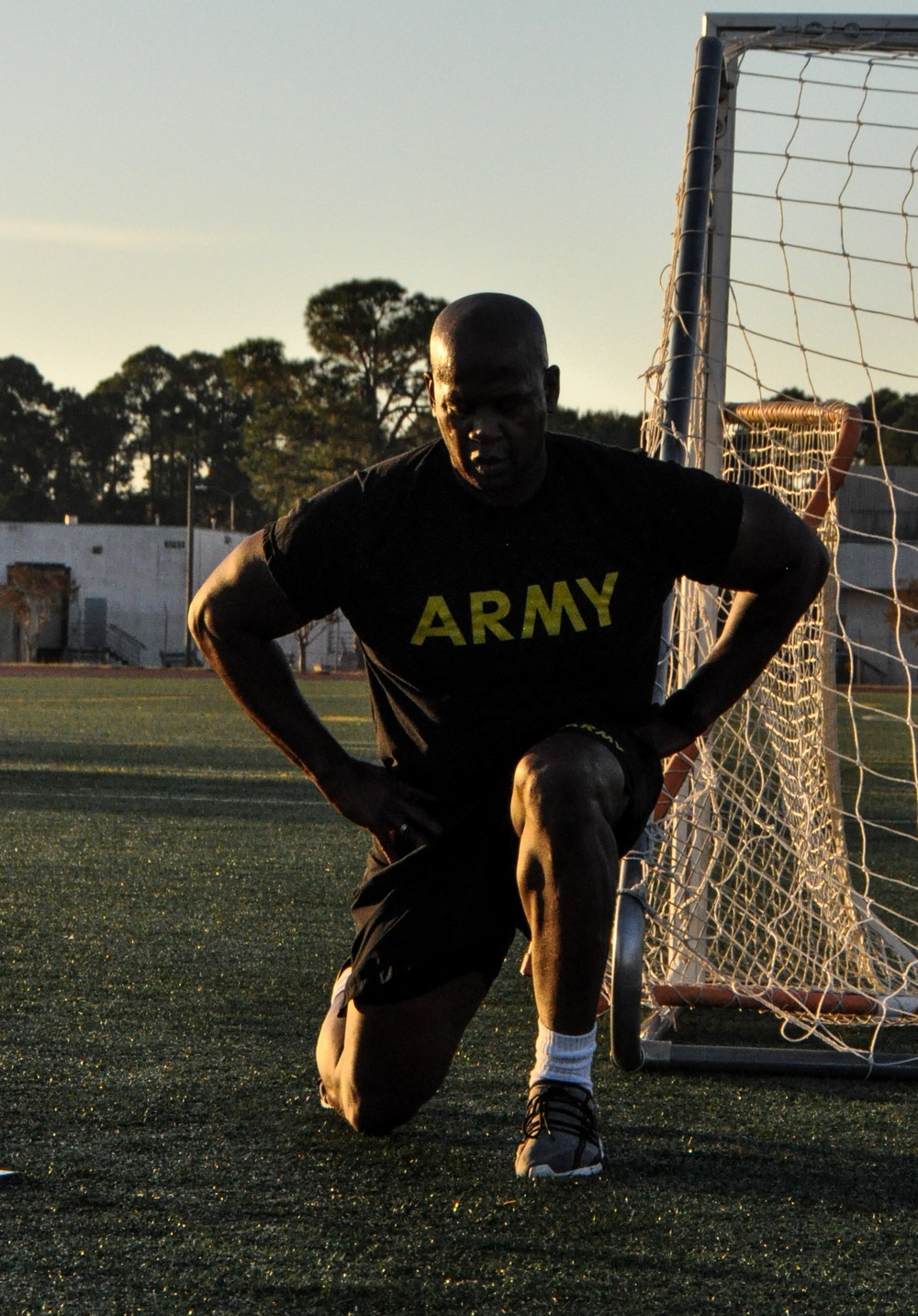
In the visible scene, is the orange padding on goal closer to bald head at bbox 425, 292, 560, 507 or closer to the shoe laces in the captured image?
the shoe laces

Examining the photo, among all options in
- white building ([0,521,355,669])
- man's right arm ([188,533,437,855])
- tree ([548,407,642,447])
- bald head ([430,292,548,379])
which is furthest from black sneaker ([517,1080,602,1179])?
tree ([548,407,642,447])

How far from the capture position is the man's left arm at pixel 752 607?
9.71ft

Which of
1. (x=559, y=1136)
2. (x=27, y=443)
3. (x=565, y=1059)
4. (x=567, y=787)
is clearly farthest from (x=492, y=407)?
(x=27, y=443)

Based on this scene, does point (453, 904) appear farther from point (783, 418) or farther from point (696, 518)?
point (783, 418)

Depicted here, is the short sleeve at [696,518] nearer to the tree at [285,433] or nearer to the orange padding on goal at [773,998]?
the orange padding on goal at [773,998]

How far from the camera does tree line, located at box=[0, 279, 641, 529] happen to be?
54.4 meters

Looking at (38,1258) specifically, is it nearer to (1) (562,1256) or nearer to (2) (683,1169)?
(1) (562,1256)

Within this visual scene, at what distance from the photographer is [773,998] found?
379cm

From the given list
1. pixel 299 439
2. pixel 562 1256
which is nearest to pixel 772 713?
pixel 562 1256

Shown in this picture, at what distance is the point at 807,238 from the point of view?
4.23 meters

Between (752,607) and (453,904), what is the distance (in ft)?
2.58

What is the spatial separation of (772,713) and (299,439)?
166 ft

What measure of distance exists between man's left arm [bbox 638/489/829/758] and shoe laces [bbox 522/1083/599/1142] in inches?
26.3

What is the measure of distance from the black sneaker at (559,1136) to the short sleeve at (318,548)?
2.92 ft
